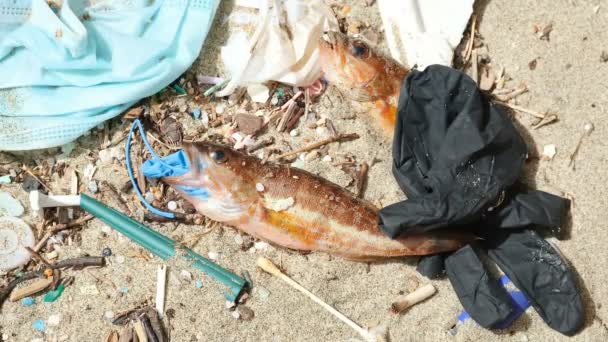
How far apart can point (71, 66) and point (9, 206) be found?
0.98 m

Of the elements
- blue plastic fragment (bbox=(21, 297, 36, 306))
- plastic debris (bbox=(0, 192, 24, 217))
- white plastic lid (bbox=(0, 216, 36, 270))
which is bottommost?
blue plastic fragment (bbox=(21, 297, 36, 306))

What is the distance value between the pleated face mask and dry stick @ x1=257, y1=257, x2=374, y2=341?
1.33m

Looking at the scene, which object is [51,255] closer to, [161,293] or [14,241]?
[14,241]

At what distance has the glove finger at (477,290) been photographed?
3762mm

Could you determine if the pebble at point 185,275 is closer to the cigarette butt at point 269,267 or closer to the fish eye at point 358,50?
the cigarette butt at point 269,267

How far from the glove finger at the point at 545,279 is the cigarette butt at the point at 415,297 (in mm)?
469

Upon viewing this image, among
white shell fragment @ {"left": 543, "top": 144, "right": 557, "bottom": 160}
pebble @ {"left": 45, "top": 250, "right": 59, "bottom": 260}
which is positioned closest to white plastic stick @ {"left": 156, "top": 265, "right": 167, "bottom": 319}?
pebble @ {"left": 45, "top": 250, "right": 59, "bottom": 260}

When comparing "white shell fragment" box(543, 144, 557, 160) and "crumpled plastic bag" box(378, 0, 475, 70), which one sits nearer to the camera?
"white shell fragment" box(543, 144, 557, 160)

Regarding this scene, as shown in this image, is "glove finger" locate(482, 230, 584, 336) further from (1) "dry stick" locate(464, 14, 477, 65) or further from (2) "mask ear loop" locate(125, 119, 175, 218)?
(2) "mask ear loop" locate(125, 119, 175, 218)

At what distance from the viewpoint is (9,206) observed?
401cm

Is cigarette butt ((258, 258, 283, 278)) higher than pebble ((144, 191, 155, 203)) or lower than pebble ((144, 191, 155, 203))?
lower

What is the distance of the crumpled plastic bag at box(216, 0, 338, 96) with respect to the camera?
162 inches

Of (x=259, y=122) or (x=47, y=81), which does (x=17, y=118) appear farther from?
(x=259, y=122)

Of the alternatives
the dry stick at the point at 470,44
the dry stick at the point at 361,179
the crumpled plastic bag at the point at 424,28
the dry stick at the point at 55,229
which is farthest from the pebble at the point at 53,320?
the dry stick at the point at 470,44
